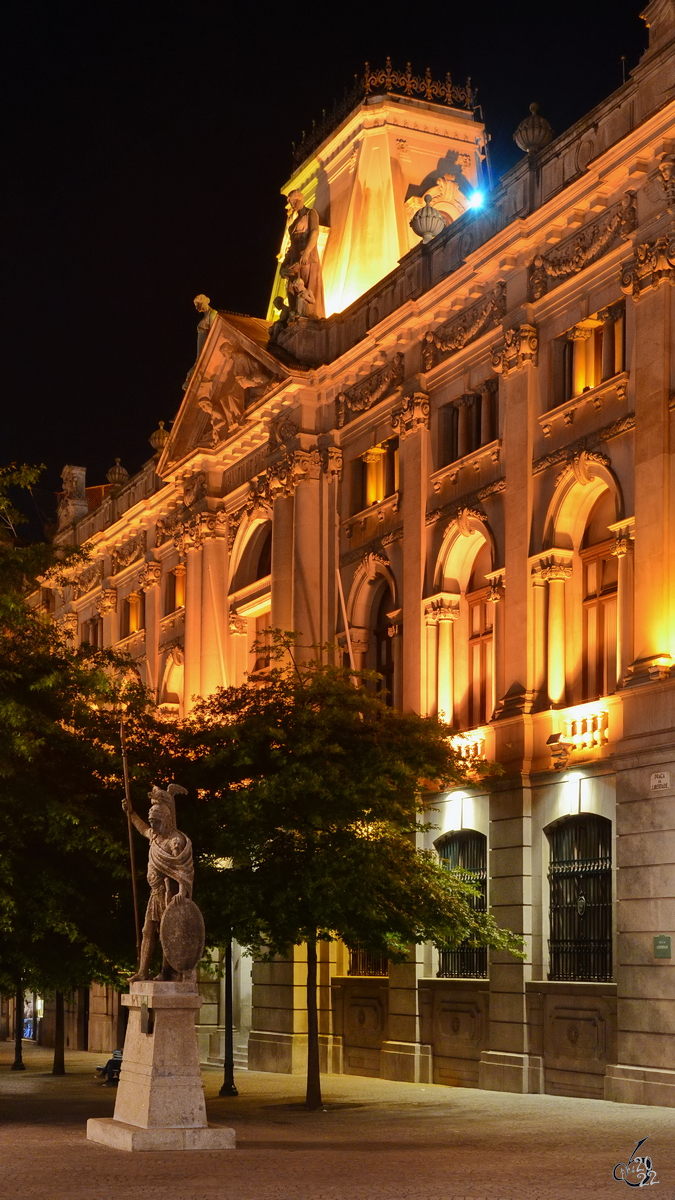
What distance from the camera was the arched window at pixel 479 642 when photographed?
109 ft

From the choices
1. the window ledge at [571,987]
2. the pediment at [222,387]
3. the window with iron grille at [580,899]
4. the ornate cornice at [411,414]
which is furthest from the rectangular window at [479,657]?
the pediment at [222,387]

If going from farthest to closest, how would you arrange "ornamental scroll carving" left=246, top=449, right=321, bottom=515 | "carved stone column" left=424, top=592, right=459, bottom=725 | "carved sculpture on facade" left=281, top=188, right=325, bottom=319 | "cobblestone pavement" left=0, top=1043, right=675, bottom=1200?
"carved sculpture on facade" left=281, top=188, right=325, bottom=319 < "ornamental scroll carving" left=246, top=449, right=321, bottom=515 < "carved stone column" left=424, top=592, right=459, bottom=725 < "cobblestone pavement" left=0, top=1043, right=675, bottom=1200

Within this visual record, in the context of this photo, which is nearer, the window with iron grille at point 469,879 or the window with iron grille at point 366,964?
the window with iron grille at point 469,879

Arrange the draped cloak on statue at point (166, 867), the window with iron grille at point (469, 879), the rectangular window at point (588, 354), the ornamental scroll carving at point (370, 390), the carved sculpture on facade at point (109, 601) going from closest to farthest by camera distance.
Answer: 1. the draped cloak on statue at point (166, 867)
2. the rectangular window at point (588, 354)
3. the window with iron grille at point (469, 879)
4. the ornamental scroll carving at point (370, 390)
5. the carved sculpture on facade at point (109, 601)

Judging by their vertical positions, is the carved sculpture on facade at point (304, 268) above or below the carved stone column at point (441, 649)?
above

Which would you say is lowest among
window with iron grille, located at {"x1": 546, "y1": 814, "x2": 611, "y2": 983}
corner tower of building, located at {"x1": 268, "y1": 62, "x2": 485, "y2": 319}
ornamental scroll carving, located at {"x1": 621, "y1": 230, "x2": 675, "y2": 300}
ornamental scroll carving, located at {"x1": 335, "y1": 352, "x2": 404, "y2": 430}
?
window with iron grille, located at {"x1": 546, "y1": 814, "x2": 611, "y2": 983}

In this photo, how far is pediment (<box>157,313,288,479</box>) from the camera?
43.8 metres

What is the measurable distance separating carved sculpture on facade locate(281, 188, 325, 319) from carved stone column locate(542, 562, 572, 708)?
14160 mm

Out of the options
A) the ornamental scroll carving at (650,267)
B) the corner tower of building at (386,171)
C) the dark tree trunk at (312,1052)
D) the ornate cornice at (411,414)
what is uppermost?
the corner tower of building at (386,171)

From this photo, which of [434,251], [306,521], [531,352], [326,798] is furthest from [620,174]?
[306,521]

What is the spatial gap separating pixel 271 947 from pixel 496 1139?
7.52 meters

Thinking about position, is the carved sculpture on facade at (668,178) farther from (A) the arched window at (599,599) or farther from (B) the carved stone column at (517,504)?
(A) the arched window at (599,599)

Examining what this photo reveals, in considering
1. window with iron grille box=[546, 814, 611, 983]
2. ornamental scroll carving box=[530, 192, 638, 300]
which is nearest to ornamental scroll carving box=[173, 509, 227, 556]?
ornamental scroll carving box=[530, 192, 638, 300]

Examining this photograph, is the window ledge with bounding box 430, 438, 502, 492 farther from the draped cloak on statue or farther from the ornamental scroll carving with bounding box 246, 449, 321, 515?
the draped cloak on statue
